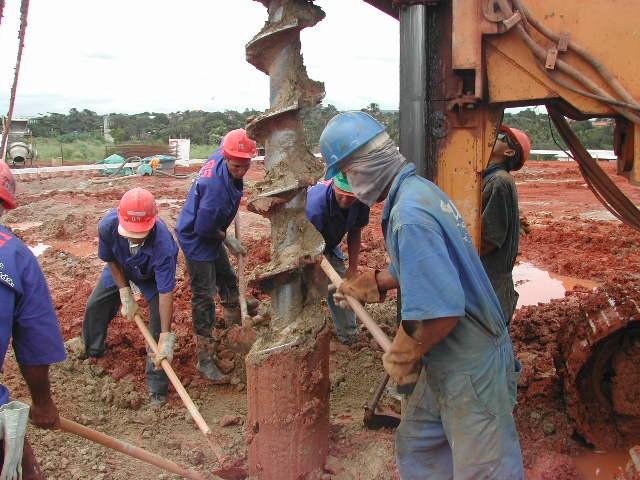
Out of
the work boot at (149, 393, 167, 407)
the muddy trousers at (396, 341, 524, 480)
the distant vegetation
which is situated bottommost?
the work boot at (149, 393, 167, 407)

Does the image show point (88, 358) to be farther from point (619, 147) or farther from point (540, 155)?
point (540, 155)

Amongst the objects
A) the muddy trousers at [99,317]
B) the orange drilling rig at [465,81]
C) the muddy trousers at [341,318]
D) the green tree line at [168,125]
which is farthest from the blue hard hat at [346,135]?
the green tree line at [168,125]

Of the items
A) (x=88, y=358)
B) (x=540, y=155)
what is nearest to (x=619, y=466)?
(x=88, y=358)

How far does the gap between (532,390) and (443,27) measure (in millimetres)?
2617

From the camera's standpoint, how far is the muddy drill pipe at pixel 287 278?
329 cm

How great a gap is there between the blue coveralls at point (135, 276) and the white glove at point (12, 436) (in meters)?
2.01

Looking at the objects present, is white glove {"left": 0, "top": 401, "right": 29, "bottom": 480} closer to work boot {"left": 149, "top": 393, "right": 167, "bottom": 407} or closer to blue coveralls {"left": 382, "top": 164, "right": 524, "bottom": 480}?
blue coveralls {"left": 382, "top": 164, "right": 524, "bottom": 480}

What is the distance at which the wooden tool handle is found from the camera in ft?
10.1

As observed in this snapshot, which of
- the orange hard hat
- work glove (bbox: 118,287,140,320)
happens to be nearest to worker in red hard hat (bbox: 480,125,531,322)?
the orange hard hat

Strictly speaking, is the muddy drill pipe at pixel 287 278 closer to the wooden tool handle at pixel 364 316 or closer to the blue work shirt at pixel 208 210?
the wooden tool handle at pixel 364 316

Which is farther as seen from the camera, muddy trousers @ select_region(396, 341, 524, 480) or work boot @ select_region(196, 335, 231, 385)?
work boot @ select_region(196, 335, 231, 385)

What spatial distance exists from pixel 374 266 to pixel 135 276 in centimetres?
455

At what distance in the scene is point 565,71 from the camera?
10.0ft

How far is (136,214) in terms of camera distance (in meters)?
4.47
